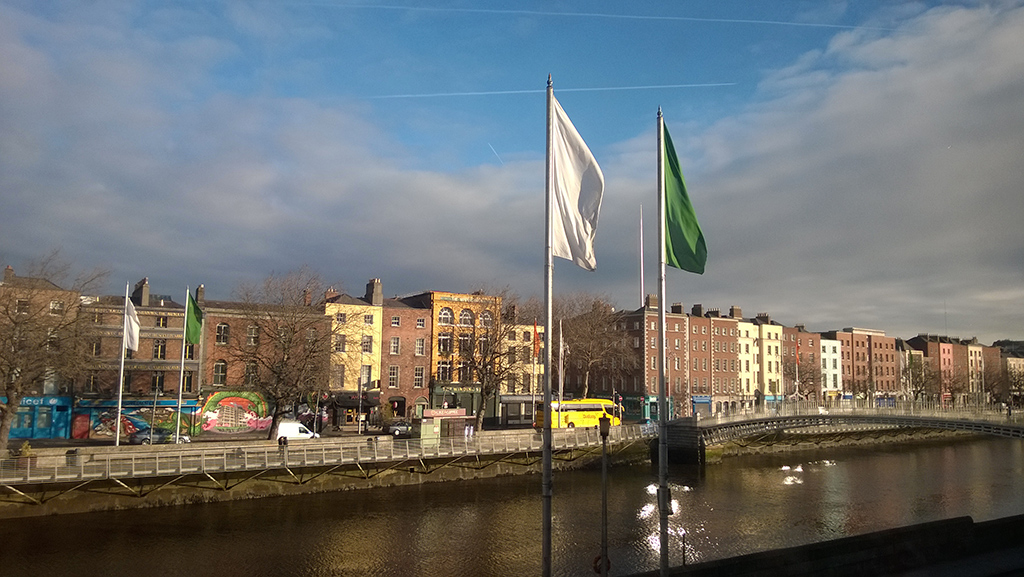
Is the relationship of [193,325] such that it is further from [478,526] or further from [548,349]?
[548,349]

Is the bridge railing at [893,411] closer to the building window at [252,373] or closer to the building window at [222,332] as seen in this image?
the building window at [252,373]

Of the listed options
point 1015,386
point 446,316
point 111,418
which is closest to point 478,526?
point 111,418

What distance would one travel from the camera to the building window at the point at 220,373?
53.8m

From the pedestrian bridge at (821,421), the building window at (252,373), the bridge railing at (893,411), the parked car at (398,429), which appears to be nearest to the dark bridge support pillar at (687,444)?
the pedestrian bridge at (821,421)

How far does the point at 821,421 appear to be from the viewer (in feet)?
195

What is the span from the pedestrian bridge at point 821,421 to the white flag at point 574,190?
146 ft

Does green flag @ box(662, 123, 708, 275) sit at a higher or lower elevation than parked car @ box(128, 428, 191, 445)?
higher

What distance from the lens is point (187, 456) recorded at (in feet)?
115

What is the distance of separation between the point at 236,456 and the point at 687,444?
3577cm

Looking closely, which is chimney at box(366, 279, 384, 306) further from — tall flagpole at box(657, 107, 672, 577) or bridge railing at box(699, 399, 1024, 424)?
tall flagpole at box(657, 107, 672, 577)

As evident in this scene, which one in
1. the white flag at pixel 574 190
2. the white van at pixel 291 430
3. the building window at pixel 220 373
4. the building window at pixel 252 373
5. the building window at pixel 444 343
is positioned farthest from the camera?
the building window at pixel 444 343

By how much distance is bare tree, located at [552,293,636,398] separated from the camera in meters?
72.4

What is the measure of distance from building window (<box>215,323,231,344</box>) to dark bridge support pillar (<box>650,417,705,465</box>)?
3496cm

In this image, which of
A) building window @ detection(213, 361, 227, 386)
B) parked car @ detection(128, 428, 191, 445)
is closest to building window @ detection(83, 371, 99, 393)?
parked car @ detection(128, 428, 191, 445)
